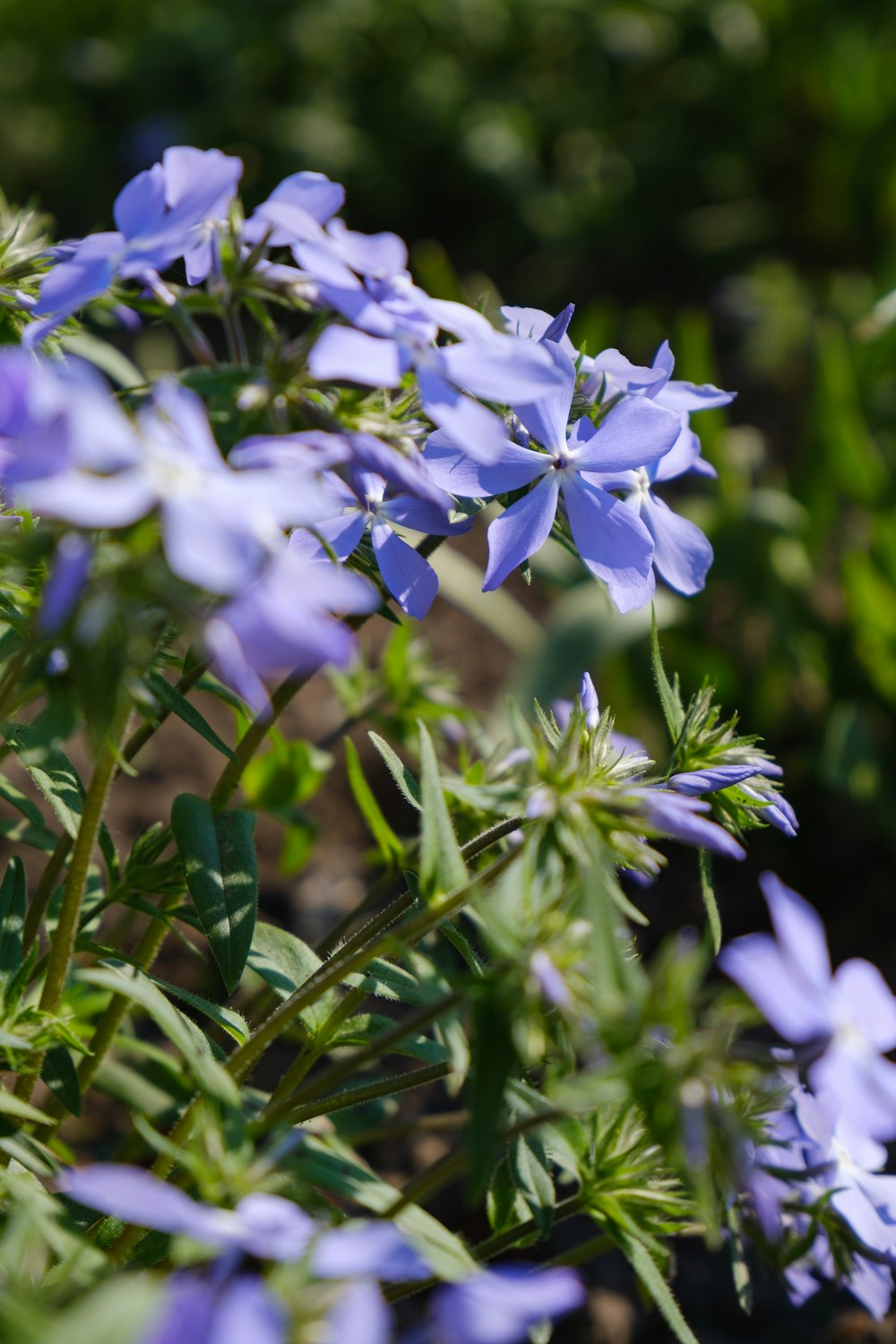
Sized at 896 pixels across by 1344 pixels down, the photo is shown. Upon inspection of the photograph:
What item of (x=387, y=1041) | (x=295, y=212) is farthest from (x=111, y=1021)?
(x=295, y=212)

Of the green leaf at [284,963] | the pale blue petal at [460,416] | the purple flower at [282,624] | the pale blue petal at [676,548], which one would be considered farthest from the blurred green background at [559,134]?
the purple flower at [282,624]

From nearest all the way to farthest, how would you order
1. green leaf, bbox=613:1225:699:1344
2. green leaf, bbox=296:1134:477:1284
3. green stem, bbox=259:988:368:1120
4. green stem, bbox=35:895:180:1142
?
1. green leaf, bbox=296:1134:477:1284
2. green leaf, bbox=613:1225:699:1344
3. green stem, bbox=259:988:368:1120
4. green stem, bbox=35:895:180:1142

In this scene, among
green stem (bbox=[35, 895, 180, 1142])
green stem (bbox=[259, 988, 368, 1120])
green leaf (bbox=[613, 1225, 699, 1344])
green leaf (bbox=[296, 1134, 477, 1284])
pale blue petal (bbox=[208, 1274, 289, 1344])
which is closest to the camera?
pale blue petal (bbox=[208, 1274, 289, 1344])

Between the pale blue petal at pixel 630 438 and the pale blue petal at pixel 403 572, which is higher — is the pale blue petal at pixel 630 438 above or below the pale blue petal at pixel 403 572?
above

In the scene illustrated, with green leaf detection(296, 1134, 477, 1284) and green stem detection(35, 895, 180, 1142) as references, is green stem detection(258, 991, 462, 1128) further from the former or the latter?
green stem detection(35, 895, 180, 1142)

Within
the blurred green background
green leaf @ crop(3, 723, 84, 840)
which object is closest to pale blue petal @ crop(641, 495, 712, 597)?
green leaf @ crop(3, 723, 84, 840)

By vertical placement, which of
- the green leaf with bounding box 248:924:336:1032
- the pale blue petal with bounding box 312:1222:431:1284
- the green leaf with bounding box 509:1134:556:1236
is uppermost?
the pale blue petal with bounding box 312:1222:431:1284

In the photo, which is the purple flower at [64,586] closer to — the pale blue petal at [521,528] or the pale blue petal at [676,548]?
the pale blue petal at [521,528]
